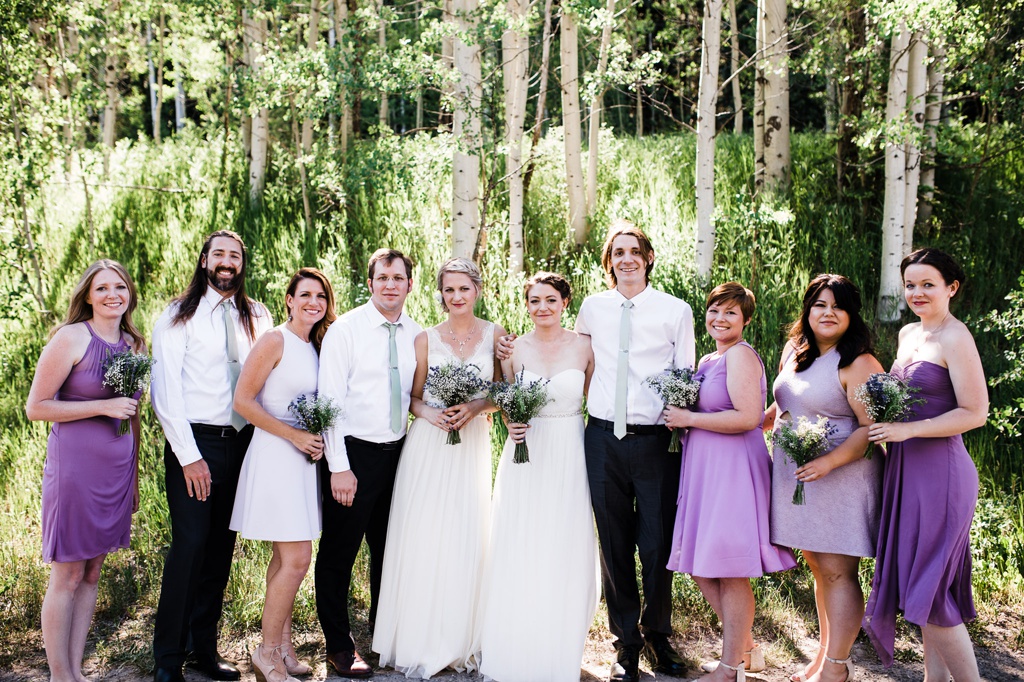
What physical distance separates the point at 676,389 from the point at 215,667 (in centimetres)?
308

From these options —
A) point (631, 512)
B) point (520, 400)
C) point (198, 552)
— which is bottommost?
point (198, 552)

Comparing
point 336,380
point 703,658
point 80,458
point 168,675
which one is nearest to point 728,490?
point 703,658

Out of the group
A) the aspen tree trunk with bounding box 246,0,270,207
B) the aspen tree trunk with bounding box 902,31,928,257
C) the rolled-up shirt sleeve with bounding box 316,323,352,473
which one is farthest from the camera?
the aspen tree trunk with bounding box 246,0,270,207

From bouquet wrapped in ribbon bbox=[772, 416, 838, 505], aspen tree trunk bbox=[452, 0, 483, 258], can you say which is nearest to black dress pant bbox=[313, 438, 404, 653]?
bouquet wrapped in ribbon bbox=[772, 416, 838, 505]

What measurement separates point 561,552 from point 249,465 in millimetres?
1813

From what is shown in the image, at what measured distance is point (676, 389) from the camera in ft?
14.7

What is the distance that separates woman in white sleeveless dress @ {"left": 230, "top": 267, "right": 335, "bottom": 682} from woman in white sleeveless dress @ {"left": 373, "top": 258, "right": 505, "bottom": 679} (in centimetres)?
54

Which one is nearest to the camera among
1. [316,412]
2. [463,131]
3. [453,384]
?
[316,412]

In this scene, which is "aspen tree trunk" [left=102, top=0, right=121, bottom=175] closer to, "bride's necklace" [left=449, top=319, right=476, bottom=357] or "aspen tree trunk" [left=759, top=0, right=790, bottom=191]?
"aspen tree trunk" [left=759, top=0, right=790, bottom=191]

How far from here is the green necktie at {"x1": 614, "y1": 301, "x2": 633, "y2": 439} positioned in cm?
470

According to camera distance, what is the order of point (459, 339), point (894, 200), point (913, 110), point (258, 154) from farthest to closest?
point (258, 154)
point (913, 110)
point (894, 200)
point (459, 339)

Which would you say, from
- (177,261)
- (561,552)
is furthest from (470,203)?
(177,261)

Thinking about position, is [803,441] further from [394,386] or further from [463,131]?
[463,131]

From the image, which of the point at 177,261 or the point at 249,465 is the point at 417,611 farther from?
the point at 177,261
